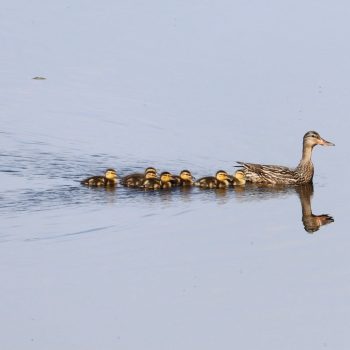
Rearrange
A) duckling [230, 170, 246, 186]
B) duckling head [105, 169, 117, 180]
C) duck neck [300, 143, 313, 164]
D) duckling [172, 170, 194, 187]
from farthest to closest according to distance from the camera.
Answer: duck neck [300, 143, 313, 164] → duckling [230, 170, 246, 186] → duckling [172, 170, 194, 187] → duckling head [105, 169, 117, 180]

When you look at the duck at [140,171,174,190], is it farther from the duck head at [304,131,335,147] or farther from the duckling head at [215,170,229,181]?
the duck head at [304,131,335,147]

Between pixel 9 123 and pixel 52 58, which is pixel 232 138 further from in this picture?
pixel 52 58

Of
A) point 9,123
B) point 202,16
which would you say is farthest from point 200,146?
point 202,16

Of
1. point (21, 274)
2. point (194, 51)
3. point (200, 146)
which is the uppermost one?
point (194, 51)

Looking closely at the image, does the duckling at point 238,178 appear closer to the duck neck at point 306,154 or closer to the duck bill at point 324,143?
the duck neck at point 306,154

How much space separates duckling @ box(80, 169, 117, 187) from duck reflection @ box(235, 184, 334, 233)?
1.30m

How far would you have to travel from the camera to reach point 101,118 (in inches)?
752

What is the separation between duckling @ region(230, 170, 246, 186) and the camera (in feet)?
56.0

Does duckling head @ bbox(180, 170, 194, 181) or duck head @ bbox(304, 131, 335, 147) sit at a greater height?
duck head @ bbox(304, 131, 335, 147)

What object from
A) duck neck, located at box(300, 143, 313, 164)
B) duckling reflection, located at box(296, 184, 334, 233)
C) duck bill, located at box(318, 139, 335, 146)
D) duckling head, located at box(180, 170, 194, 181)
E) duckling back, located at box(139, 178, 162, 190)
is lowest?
duckling reflection, located at box(296, 184, 334, 233)

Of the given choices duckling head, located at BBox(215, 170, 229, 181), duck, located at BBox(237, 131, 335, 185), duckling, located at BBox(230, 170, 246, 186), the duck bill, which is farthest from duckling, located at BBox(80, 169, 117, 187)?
the duck bill

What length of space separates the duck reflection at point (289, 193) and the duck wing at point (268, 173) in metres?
0.08

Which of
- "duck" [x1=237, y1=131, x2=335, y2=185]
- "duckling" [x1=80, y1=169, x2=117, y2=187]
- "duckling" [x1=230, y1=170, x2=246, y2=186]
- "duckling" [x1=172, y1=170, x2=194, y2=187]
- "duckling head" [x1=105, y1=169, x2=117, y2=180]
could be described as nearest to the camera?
"duckling" [x1=80, y1=169, x2=117, y2=187]

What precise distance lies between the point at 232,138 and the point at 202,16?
262 inches
